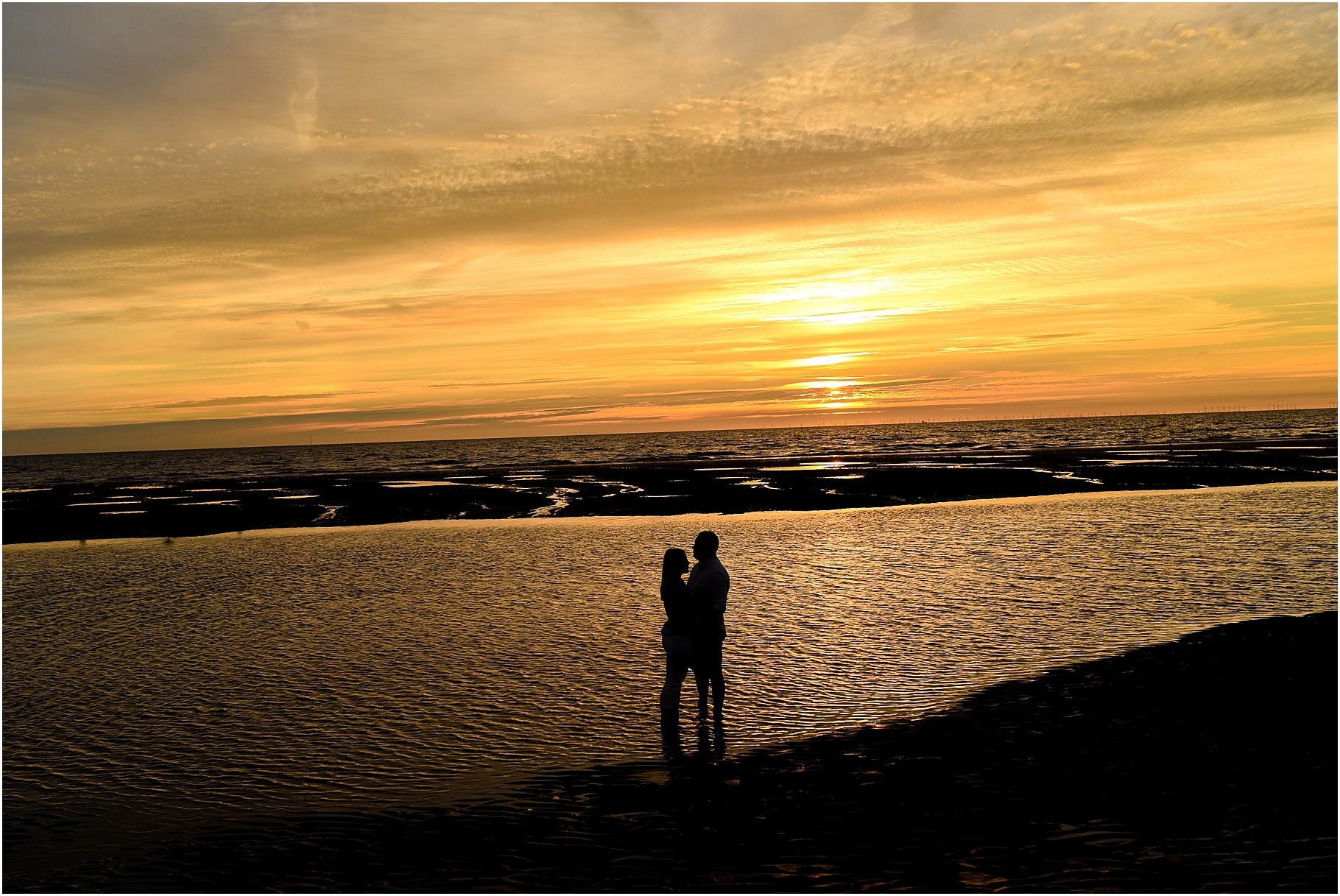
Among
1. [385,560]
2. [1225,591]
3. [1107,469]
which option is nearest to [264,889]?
[1225,591]

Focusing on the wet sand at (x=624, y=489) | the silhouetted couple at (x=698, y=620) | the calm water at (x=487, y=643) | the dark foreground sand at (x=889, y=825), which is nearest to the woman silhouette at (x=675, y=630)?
the silhouetted couple at (x=698, y=620)

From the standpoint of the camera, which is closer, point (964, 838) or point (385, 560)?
point (964, 838)

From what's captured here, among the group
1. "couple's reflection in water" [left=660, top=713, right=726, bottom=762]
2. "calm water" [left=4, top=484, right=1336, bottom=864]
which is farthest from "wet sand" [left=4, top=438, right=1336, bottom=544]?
"couple's reflection in water" [left=660, top=713, right=726, bottom=762]

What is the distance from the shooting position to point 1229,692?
42.0 feet

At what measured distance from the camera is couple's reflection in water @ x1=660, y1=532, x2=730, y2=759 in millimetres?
12086

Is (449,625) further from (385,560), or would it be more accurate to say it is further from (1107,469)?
(1107,469)

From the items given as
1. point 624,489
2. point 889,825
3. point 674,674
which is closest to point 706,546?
point 674,674

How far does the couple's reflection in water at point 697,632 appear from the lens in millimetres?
12086

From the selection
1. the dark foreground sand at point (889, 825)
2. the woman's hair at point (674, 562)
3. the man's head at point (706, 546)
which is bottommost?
the dark foreground sand at point (889, 825)

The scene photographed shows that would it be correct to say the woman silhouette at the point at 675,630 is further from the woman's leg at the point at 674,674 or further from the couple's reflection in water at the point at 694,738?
the couple's reflection in water at the point at 694,738

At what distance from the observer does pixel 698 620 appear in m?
12.3

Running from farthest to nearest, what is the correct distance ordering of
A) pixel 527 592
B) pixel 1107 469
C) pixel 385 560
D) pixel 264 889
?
pixel 1107 469
pixel 385 560
pixel 527 592
pixel 264 889

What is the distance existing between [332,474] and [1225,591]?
306 feet

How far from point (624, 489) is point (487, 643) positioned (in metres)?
45.6
